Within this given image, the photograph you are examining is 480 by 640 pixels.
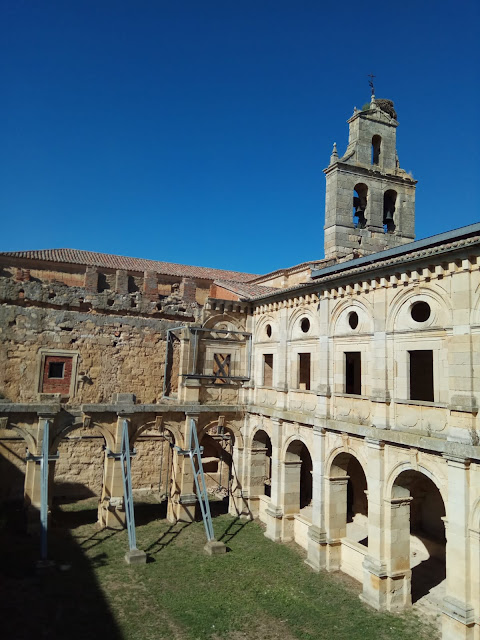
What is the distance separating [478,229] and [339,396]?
593 centimetres

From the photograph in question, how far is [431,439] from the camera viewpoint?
35.5 ft

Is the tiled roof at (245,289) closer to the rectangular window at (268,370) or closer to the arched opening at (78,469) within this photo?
the rectangular window at (268,370)

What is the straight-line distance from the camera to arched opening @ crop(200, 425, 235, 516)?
64.4 feet

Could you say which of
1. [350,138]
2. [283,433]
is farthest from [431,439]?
[350,138]

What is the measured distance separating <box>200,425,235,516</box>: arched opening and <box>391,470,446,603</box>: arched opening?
23.7 feet

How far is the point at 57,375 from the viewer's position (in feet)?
57.6

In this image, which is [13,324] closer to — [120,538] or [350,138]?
[120,538]

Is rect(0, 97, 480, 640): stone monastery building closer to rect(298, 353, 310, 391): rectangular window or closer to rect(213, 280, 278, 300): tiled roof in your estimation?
rect(298, 353, 310, 391): rectangular window

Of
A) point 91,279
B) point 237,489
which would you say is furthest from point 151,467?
point 91,279

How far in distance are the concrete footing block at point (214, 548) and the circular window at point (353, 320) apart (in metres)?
7.85

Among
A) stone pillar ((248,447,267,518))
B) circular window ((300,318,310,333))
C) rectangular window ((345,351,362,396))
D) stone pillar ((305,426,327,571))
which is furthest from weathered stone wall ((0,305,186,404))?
rectangular window ((345,351,362,396))

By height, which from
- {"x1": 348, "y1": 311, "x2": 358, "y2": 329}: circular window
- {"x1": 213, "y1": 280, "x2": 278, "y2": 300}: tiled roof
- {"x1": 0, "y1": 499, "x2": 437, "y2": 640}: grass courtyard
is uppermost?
{"x1": 213, "y1": 280, "x2": 278, "y2": 300}: tiled roof

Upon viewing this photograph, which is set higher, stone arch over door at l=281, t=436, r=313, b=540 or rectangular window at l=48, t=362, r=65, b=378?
rectangular window at l=48, t=362, r=65, b=378

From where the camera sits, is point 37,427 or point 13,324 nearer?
point 37,427
